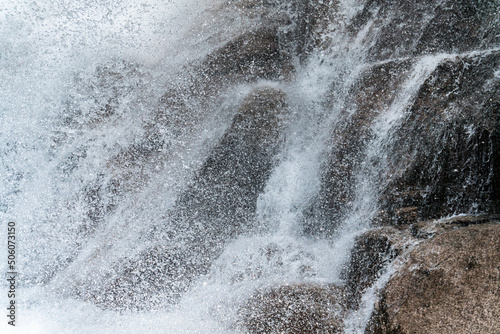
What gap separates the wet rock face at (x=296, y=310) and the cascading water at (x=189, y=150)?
11 centimetres

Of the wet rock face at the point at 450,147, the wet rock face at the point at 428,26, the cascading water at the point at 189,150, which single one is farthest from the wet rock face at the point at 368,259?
the wet rock face at the point at 428,26

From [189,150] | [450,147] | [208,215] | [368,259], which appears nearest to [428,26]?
[450,147]

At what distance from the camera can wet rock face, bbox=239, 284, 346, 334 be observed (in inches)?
152

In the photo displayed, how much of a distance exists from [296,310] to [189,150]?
2.15 metres

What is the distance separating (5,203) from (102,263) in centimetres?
134

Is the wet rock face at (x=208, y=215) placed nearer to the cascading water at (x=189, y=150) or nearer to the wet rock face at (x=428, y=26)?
the cascading water at (x=189, y=150)

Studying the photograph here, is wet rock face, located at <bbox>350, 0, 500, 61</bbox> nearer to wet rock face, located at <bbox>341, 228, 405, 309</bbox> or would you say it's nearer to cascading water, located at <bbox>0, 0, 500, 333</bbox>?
cascading water, located at <bbox>0, 0, 500, 333</bbox>

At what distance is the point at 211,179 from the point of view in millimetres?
4598

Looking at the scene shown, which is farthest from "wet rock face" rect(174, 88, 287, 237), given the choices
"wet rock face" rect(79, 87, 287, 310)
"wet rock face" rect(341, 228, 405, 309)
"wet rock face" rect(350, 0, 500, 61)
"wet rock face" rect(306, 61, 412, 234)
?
"wet rock face" rect(350, 0, 500, 61)

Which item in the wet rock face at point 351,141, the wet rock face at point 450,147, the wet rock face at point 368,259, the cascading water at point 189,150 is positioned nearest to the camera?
the wet rock face at point 368,259

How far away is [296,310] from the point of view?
12.9 feet

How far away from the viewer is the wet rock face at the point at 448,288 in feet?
10.6

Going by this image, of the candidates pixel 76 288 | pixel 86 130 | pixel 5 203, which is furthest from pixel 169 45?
pixel 76 288

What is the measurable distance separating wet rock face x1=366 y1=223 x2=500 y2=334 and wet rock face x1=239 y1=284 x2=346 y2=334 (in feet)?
1.36
